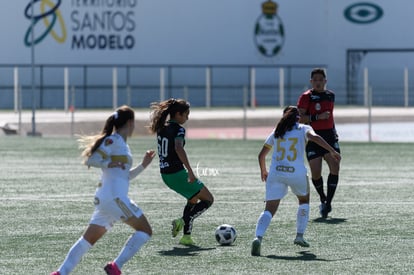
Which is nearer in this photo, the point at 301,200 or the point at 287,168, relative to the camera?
the point at 287,168

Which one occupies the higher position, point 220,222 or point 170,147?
point 170,147

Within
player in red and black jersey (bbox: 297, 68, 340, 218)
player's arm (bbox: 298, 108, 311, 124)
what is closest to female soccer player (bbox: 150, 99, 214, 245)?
player's arm (bbox: 298, 108, 311, 124)

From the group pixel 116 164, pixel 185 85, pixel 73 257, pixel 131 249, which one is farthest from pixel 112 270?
pixel 185 85

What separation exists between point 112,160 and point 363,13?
53239 mm

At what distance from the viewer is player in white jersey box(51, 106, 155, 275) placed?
10914 millimetres

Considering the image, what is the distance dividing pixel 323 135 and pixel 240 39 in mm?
44306

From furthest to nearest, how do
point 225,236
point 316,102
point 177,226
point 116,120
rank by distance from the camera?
point 316,102 < point 177,226 < point 225,236 < point 116,120

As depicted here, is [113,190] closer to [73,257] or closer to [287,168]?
[73,257]

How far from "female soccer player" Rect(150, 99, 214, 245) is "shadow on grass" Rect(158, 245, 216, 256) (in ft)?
0.69

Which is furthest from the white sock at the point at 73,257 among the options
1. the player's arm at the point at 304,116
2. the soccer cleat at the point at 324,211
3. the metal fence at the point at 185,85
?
the metal fence at the point at 185,85

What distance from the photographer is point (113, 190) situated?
1095 centimetres

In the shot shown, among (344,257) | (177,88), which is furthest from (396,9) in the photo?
(344,257)

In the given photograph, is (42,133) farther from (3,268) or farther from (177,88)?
Result: (3,268)

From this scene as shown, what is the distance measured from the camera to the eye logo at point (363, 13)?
6322 centimetres
